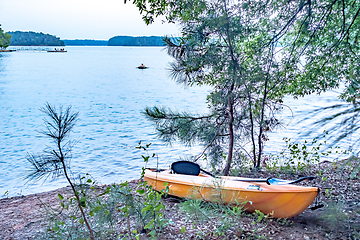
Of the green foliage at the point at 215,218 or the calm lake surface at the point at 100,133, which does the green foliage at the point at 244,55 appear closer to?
the calm lake surface at the point at 100,133

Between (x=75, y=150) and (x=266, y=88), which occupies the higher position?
(x=266, y=88)

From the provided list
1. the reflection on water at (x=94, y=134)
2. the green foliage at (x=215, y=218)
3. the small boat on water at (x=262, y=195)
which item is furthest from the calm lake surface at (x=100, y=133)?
the green foliage at (x=215, y=218)

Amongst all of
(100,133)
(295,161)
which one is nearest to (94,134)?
(100,133)

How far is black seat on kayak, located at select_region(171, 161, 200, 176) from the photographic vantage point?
18.3 ft

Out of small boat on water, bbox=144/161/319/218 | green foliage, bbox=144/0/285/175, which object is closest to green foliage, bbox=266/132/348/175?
green foliage, bbox=144/0/285/175

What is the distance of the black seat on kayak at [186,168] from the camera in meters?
5.58

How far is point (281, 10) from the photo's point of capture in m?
4.91

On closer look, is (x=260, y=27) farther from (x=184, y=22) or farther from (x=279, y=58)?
(x=184, y=22)

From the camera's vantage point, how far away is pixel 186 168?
18.4ft

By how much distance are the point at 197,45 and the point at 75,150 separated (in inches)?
303

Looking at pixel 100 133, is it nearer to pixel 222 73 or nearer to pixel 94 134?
pixel 94 134

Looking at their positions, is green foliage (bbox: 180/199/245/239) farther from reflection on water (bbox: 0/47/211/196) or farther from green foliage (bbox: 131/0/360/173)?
green foliage (bbox: 131/0/360/173)

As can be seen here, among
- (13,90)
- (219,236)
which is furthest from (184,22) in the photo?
(13,90)

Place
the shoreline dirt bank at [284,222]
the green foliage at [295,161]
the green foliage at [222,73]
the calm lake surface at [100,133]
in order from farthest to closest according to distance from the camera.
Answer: the calm lake surface at [100,133] < the green foliage at [295,161] < the green foliage at [222,73] < the shoreline dirt bank at [284,222]
